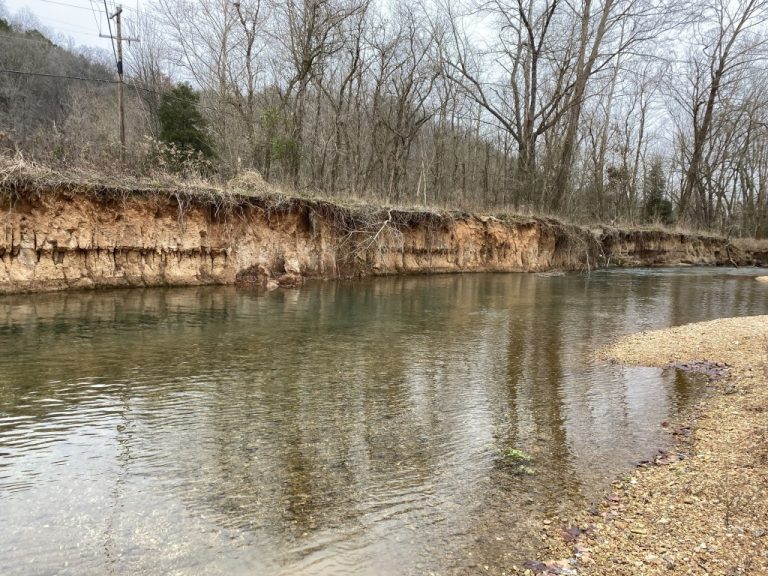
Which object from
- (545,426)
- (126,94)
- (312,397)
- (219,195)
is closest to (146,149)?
(219,195)

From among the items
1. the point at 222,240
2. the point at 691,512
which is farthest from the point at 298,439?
the point at 222,240

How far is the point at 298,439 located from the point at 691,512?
3.61 metres

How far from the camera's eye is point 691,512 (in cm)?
387

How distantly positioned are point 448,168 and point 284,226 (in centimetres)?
2590

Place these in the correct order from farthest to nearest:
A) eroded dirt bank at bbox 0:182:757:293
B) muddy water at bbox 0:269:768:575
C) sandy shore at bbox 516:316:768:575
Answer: eroded dirt bank at bbox 0:182:757:293, muddy water at bbox 0:269:768:575, sandy shore at bbox 516:316:768:575

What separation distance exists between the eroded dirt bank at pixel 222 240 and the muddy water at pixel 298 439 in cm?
361

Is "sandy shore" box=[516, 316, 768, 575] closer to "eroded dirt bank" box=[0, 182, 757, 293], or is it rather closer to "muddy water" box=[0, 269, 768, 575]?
"muddy water" box=[0, 269, 768, 575]

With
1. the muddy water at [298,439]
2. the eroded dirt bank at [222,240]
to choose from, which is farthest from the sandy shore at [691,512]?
the eroded dirt bank at [222,240]

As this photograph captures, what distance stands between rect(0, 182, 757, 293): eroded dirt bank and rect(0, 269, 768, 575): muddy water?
3608 millimetres

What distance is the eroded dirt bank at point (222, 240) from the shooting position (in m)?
14.5

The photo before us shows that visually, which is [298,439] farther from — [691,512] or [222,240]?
[222,240]

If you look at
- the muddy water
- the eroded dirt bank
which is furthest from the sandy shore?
the eroded dirt bank

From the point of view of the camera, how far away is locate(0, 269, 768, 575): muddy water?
3.57 meters

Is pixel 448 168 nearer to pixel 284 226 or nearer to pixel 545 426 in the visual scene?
pixel 284 226
